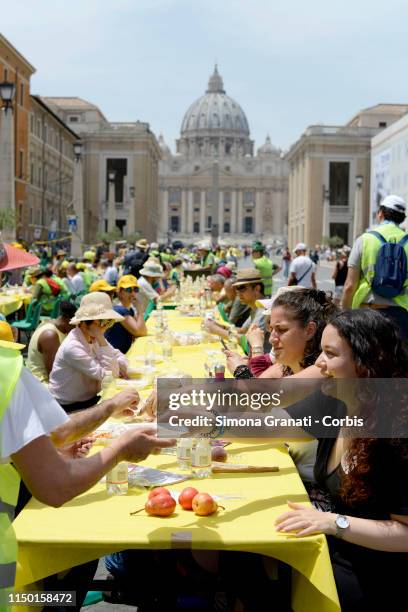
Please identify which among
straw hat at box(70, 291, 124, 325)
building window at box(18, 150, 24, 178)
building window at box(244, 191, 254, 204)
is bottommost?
straw hat at box(70, 291, 124, 325)

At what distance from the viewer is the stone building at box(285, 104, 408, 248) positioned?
240 ft

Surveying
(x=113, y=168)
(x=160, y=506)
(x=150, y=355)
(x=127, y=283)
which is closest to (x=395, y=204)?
(x=150, y=355)

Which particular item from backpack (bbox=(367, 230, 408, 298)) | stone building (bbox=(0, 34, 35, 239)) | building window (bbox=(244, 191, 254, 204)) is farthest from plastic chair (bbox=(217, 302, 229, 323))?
building window (bbox=(244, 191, 254, 204))

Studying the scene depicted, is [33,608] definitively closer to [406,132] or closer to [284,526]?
[284,526]

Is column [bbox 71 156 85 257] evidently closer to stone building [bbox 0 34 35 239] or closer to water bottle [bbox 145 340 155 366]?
stone building [bbox 0 34 35 239]

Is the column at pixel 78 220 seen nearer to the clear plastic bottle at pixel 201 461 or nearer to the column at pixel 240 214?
the clear plastic bottle at pixel 201 461

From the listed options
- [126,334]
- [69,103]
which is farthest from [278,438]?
[69,103]

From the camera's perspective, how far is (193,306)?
11648 mm

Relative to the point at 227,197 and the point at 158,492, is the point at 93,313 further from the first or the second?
the point at 227,197

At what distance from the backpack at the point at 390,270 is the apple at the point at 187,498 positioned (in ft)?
12.0

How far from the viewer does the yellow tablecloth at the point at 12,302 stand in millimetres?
12227

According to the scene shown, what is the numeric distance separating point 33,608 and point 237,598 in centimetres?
73

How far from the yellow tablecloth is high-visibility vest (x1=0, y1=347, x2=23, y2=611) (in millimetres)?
10027

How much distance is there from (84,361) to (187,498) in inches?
101
